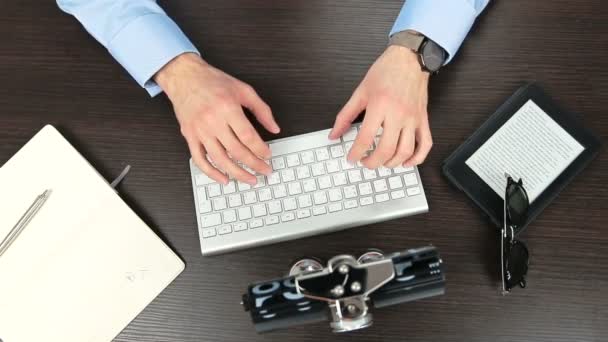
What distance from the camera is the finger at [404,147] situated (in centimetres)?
65

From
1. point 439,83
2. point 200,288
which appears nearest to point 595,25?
point 439,83

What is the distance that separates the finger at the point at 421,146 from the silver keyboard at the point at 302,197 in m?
0.02

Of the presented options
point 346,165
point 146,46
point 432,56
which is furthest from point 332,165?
point 146,46

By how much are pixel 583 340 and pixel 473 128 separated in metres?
0.32

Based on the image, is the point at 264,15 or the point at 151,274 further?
the point at 264,15

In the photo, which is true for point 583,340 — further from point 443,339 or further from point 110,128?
point 110,128

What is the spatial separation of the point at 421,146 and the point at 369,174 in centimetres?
8

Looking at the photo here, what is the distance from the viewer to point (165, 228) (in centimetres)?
65

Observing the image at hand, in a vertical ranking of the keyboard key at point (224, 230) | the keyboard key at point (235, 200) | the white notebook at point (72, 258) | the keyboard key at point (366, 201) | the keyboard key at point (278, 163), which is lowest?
the white notebook at point (72, 258)

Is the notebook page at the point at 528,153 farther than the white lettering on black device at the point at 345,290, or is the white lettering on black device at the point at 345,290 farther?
the notebook page at the point at 528,153

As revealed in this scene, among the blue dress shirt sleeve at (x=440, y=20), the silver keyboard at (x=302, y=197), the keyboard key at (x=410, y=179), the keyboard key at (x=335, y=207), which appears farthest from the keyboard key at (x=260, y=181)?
the blue dress shirt sleeve at (x=440, y=20)

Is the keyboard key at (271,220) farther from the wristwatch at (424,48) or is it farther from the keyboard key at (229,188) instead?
the wristwatch at (424,48)

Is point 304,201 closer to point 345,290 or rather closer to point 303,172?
point 303,172

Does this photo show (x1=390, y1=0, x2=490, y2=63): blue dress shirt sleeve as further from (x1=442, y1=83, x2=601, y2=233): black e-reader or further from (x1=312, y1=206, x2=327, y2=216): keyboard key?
(x1=312, y1=206, x2=327, y2=216): keyboard key
